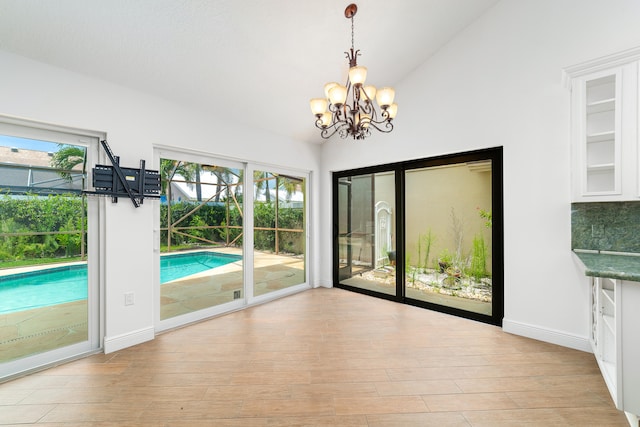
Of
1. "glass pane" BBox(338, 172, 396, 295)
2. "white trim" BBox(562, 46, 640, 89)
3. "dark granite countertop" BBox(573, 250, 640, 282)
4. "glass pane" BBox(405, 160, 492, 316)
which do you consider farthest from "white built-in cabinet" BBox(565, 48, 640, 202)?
"glass pane" BBox(338, 172, 396, 295)

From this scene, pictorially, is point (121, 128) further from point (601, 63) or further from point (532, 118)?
point (601, 63)

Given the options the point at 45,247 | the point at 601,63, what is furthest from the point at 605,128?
the point at 45,247

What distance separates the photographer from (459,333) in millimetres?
2982

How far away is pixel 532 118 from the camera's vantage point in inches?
111

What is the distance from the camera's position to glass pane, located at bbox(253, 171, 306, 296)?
412 cm

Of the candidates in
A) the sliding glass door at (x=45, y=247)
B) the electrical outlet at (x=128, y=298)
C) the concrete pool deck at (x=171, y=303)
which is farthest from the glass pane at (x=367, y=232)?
the sliding glass door at (x=45, y=247)

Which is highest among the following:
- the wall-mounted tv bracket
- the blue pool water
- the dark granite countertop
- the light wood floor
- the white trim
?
the white trim

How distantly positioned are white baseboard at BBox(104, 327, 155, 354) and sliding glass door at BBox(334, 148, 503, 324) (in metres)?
2.89

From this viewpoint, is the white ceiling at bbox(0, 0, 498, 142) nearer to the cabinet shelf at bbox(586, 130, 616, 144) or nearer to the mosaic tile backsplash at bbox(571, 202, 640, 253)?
the cabinet shelf at bbox(586, 130, 616, 144)

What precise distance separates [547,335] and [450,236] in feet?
4.56

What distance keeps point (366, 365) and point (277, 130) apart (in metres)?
3.27

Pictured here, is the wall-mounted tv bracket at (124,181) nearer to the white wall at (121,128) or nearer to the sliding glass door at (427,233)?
the white wall at (121,128)

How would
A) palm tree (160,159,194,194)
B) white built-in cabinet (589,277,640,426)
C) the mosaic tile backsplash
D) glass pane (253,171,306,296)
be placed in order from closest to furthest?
white built-in cabinet (589,277,640,426), the mosaic tile backsplash, palm tree (160,159,194,194), glass pane (253,171,306,296)

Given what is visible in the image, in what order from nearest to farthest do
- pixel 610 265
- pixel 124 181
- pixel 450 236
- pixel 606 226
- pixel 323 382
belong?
pixel 610 265 < pixel 323 382 < pixel 606 226 < pixel 124 181 < pixel 450 236
